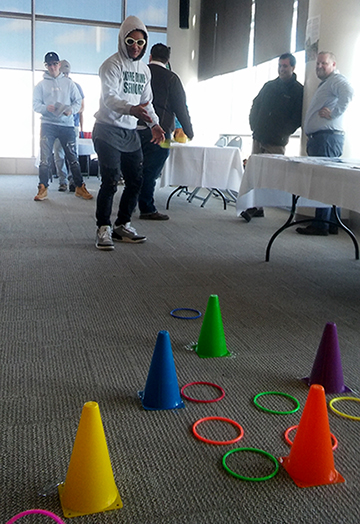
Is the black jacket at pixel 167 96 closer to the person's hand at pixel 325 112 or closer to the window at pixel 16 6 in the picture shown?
the person's hand at pixel 325 112

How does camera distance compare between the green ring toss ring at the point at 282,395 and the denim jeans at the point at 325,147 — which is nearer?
the green ring toss ring at the point at 282,395

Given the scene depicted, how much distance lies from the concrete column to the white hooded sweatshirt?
83.8 inches

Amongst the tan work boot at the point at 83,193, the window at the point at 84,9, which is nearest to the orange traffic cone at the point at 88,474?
the tan work boot at the point at 83,193

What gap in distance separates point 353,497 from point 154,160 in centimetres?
393

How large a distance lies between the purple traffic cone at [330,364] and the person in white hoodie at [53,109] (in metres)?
4.59

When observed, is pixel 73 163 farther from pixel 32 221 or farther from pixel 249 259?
pixel 249 259

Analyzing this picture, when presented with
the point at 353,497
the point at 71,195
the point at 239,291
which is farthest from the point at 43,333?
the point at 71,195

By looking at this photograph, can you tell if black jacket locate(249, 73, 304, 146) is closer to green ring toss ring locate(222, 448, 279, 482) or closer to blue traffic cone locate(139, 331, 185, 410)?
blue traffic cone locate(139, 331, 185, 410)

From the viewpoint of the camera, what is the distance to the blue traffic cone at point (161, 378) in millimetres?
1560

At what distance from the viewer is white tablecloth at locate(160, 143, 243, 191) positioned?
5324 millimetres

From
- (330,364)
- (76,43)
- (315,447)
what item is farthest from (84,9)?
(315,447)

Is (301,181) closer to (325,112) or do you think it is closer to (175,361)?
(175,361)

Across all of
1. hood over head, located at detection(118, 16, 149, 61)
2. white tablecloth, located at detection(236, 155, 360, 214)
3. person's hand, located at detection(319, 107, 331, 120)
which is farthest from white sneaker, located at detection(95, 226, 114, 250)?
person's hand, located at detection(319, 107, 331, 120)

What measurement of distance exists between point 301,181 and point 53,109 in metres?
3.57
